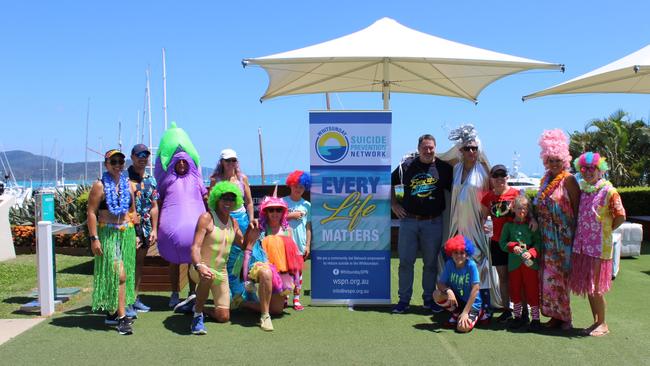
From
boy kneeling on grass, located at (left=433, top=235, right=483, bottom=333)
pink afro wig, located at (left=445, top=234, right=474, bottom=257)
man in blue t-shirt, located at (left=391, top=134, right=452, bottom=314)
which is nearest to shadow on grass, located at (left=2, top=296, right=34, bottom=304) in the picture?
man in blue t-shirt, located at (left=391, top=134, right=452, bottom=314)

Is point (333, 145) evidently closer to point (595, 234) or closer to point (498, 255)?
point (498, 255)

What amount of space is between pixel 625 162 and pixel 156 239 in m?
21.8

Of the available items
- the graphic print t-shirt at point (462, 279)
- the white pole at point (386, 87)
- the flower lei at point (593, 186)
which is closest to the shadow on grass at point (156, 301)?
the graphic print t-shirt at point (462, 279)

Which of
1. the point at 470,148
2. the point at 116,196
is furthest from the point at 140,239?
the point at 470,148

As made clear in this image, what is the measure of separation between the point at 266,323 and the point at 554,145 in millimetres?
3015

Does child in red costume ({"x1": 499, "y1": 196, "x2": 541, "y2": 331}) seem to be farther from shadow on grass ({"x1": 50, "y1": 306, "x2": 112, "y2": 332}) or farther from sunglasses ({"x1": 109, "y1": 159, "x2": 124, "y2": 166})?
shadow on grass ({"x1": 50, "y1": 306, "x2": 112, "y2": 332})

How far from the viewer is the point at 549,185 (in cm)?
508

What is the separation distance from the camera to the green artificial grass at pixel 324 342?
14.1ft

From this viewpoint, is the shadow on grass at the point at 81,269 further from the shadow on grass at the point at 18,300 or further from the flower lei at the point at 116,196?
the flower lei at the point at 116,196

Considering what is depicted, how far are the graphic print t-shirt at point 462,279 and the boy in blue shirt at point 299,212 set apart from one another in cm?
155

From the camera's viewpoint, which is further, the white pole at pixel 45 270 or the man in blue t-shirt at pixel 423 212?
the man in blue t-shirt at pixel 423 212

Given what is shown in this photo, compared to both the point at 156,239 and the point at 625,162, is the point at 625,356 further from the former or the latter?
the point at 625,162

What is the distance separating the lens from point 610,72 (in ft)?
24.8

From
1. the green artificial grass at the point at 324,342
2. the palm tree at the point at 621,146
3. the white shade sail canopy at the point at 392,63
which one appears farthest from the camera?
the palm tree at the point at 621,146
